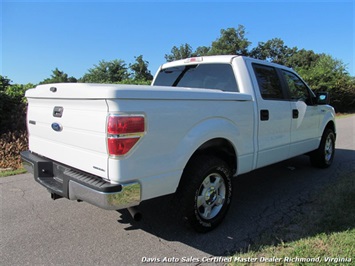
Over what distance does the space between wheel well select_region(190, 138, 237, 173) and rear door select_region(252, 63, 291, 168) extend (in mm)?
467

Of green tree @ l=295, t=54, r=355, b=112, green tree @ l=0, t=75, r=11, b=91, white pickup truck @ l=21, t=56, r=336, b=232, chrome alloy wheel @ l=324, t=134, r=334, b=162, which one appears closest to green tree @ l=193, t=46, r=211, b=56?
green tree @ l=295, t=54, r=355, b=112

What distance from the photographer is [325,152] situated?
19.7ft

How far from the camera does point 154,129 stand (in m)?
2.60

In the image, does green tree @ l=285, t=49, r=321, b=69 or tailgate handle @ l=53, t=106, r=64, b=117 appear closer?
tailgate handle @ l=53, t=106, r=64, b=117

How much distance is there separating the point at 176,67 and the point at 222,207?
7.97ft

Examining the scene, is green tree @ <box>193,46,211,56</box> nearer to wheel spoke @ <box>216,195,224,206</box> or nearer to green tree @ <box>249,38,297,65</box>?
green tree @ <box>249,38,297,65</box>

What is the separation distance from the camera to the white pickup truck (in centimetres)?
249

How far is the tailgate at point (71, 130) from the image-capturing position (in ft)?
8.38

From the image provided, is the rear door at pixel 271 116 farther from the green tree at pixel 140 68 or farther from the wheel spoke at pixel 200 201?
the green tree at pixel 140 68

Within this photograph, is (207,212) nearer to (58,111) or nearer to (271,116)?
(271,116)

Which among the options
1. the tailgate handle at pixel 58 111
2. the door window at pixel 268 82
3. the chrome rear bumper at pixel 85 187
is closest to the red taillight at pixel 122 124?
the chrome rear bumper at pixel 85 187

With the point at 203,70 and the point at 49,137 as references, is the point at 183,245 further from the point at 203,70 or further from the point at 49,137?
the point at 203,70

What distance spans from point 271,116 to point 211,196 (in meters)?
1.52

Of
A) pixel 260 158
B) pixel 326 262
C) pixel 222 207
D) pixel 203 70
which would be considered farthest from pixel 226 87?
pixel 326 262
